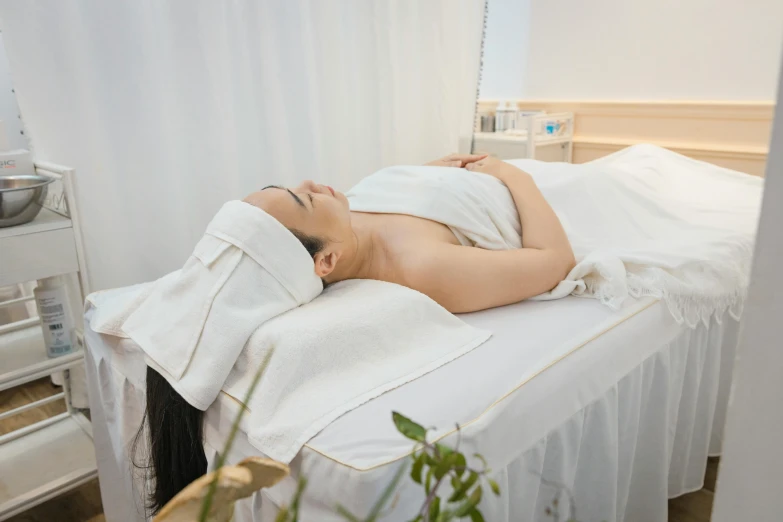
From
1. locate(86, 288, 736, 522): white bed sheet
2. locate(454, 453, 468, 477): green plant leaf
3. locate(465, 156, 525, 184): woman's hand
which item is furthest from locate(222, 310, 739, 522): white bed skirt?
locate(465, 156, 525, 184): woman's hand

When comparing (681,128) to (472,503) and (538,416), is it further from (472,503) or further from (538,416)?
(472,503)

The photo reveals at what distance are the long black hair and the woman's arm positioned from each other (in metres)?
0.47

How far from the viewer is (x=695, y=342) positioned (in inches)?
50.8

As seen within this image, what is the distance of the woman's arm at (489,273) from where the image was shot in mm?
1103

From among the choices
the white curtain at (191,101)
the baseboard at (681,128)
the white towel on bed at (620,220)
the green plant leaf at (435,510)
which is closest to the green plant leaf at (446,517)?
the green plant leaf at (435,510)

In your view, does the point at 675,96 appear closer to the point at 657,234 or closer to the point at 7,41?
the point at 657,234

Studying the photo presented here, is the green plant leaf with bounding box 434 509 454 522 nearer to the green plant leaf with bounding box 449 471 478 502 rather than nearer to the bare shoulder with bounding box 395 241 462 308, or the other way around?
the green plant leaf with bounding box 449 471 478 502

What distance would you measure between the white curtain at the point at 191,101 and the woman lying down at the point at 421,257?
0.55 meters

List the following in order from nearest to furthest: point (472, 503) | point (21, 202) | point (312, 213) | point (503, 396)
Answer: point (472, 503) → point (503, 396) → point (312, 213) → point (21, 202)

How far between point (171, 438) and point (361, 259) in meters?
0.51

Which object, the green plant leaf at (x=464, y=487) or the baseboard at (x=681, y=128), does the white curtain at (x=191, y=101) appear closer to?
the baseboard at (x=681, y=128)

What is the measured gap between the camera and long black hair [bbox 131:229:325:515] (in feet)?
3.07

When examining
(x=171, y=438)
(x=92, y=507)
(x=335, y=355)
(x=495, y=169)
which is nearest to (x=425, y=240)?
(x=335, y=355)

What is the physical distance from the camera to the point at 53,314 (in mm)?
1332
